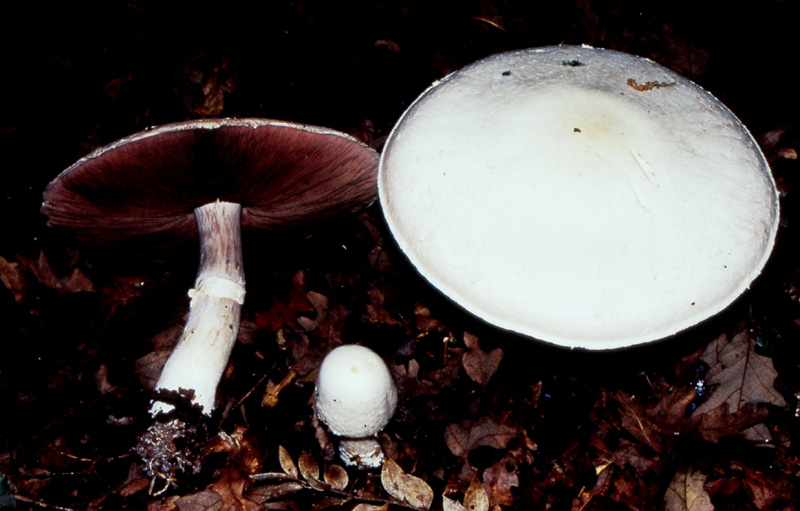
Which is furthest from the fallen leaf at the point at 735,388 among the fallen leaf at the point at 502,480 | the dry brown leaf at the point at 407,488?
the dry brown leaf at the point at 407,488

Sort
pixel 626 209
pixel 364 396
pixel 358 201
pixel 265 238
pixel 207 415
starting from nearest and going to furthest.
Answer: pixel 626 209, pixel 364 396, pixel 207 415, pixel 358 201, pixel 265 238

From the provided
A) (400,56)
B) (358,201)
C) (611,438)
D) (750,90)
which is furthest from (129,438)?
(750,90)

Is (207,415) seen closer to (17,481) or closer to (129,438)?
(129,438)

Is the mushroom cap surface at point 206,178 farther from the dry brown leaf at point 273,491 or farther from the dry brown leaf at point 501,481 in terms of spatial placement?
the dry brown leaf at point 501,481

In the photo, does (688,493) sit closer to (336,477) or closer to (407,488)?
(407,488)

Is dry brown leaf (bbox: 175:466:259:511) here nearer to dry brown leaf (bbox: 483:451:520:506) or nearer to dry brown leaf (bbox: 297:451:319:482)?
dry brown leaf (bbox: 297:451:319:482)

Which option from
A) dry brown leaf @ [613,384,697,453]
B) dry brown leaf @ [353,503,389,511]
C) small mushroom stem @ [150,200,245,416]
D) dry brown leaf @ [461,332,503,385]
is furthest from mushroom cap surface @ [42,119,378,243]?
dry brown leaf @ [613,384,697,453]
